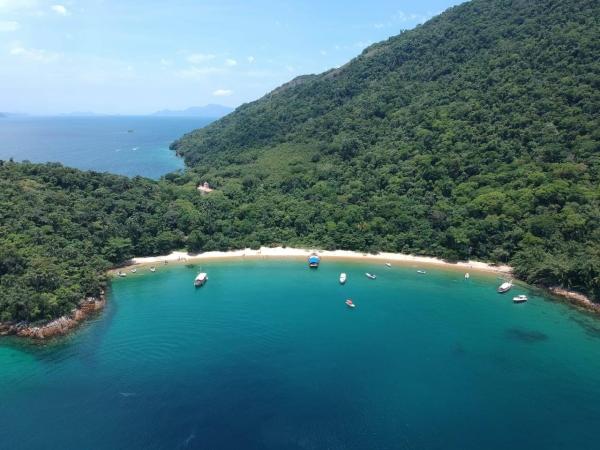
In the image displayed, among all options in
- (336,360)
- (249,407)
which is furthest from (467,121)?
(249,407)

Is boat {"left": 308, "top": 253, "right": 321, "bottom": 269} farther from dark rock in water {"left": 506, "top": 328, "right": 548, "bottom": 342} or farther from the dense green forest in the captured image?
dark rock in water {"left": 506, "top": 328, "right": 548, "bottom": 342}

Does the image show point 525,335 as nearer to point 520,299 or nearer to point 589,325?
point 589,325

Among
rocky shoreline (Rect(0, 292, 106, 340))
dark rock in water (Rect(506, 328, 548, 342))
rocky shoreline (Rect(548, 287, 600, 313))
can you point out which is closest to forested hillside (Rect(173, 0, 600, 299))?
rocky shoreline (Rect(548, 287, 600, 313))

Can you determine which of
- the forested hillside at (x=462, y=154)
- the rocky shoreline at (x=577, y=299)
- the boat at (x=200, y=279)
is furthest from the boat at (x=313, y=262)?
the rocky shoreline at (x=577, y=299)

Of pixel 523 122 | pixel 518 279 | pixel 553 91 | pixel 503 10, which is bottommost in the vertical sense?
pixel 518 279

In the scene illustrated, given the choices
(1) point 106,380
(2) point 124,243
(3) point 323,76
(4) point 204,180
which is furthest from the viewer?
(3) point 323,76

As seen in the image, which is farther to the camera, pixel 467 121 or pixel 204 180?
pixel 204 180

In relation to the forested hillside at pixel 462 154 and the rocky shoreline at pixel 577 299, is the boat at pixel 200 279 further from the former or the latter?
the rocky shoreline at pixel 577 299

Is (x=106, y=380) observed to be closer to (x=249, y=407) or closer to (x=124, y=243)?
(x=249, y=407)
